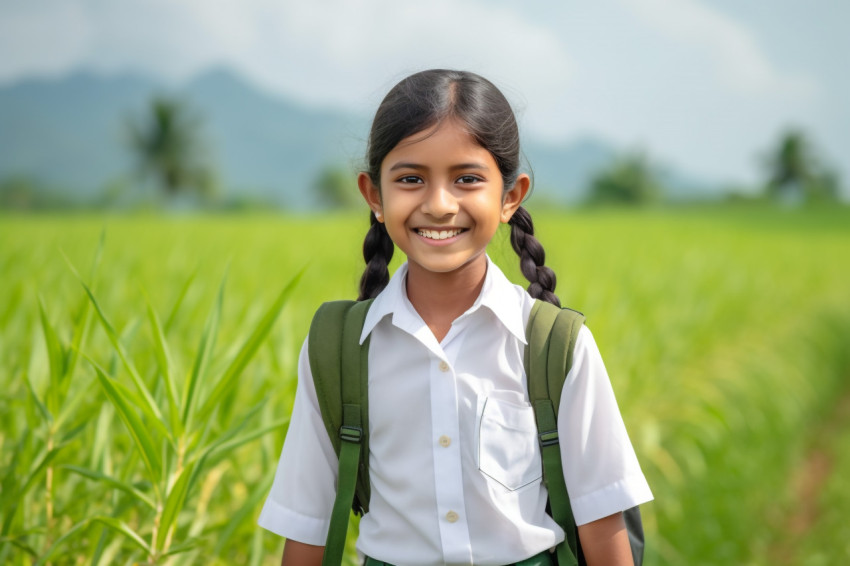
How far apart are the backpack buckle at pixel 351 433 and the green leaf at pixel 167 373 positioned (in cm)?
34

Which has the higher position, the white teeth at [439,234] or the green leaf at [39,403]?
the white teeth at [439,234]

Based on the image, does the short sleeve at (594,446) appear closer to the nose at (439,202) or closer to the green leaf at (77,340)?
the nose at (439,202)

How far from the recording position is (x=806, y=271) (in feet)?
31.1

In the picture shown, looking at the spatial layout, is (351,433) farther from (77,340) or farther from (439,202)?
(77,340)

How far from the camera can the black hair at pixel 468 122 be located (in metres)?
1.12

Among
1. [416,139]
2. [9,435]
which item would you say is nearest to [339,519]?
[416,139]

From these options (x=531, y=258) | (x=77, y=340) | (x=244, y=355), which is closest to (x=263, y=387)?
(x=77, y=340)

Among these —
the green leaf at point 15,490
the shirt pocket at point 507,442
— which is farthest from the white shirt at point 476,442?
the green leaf at point 15,490

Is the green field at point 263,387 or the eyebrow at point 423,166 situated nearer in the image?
the eyebrow at point 423,166

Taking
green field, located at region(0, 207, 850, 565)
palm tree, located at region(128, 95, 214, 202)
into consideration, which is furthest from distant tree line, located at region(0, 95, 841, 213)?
green field, located at region(0, 207, 850, 565)

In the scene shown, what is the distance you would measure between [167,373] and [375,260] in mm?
378

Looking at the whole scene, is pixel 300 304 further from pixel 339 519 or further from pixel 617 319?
pixel 339 519

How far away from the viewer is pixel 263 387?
6.48 ft

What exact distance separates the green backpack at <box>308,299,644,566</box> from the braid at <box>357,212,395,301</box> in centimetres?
9
